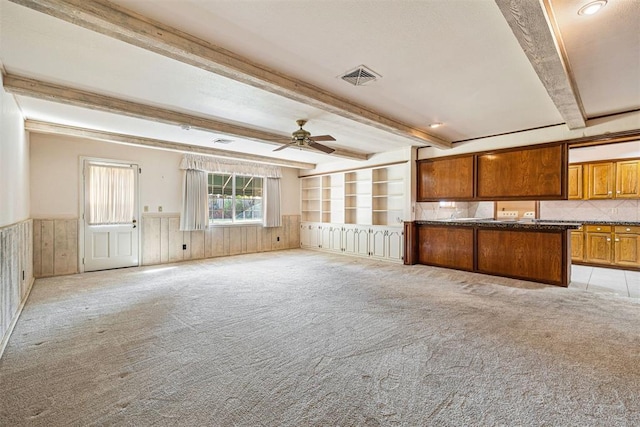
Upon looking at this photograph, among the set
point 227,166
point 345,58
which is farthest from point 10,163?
point 227,166

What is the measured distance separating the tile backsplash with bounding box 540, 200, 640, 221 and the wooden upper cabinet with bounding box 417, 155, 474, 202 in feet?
8.03

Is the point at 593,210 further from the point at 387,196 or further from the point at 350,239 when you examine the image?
the point at 350,239

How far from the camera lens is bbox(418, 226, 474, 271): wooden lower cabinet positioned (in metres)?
5.67

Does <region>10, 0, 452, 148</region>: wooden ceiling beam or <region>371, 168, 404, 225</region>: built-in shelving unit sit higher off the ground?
<region>10, 0, 452, 148</region>: wooden ceiling beam

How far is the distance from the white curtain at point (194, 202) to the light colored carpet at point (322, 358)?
2.49 metres

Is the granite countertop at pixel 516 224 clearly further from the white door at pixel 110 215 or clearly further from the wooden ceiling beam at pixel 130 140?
the white door at pixel 110 215

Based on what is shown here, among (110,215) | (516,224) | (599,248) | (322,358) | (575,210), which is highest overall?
(575,210)

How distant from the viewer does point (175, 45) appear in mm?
2203

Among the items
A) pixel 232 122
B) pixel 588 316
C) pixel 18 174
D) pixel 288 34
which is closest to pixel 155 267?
pixel 18 174

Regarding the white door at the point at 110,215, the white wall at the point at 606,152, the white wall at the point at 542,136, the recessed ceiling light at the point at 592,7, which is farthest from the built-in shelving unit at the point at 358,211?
the white door at the point at 110,215

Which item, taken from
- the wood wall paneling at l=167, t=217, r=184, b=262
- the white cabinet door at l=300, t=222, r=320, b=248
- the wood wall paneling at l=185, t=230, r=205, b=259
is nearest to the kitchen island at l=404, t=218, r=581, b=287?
the white cabinet door at l=300, t=222, r=320, b=248

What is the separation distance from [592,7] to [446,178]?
422cm

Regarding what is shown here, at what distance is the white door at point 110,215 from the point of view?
555 cm

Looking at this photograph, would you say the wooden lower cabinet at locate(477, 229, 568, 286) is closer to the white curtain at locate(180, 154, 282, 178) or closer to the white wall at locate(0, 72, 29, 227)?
the white curtain at locate(180, 154, 282, 178)
